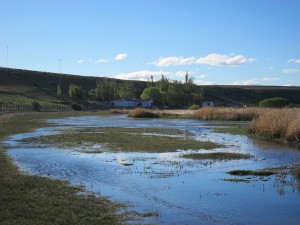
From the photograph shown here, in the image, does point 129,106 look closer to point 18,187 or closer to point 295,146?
point 295,146

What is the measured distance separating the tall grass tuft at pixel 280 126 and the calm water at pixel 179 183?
15.6ft

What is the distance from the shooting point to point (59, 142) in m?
30.7

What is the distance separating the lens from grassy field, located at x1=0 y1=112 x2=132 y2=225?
34.9 ft

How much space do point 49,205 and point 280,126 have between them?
2442cm

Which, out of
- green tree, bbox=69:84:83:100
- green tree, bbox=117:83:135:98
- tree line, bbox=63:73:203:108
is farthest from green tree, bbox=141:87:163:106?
green tree, bbox=69:84:83:100

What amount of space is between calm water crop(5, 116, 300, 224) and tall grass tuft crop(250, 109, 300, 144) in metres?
4.75

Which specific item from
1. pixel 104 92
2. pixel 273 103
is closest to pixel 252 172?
pixel 273 103

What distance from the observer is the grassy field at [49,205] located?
1062cm

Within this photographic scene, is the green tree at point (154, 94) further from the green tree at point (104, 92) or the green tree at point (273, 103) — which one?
the green tree at point (273, 103)

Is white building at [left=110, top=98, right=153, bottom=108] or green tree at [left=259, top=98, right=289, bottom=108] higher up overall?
green tree at [left=259, top=98, right=289, bottom=108]

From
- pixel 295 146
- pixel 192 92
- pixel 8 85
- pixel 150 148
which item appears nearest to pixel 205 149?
pixel 150 148

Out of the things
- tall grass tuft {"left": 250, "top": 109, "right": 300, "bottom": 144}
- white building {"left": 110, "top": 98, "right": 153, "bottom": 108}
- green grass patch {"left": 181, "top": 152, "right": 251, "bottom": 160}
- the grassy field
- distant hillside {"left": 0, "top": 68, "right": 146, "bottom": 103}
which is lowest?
white building {"left": 110, "top": 98, "right": 153, "bottom": 108}

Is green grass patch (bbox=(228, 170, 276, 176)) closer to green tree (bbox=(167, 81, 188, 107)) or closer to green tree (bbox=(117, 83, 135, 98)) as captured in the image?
green tree (bbox=(167, 81, 188, 107))

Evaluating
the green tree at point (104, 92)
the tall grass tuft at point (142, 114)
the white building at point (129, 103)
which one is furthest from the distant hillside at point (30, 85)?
the tall grass tuft at point (142, 114)
